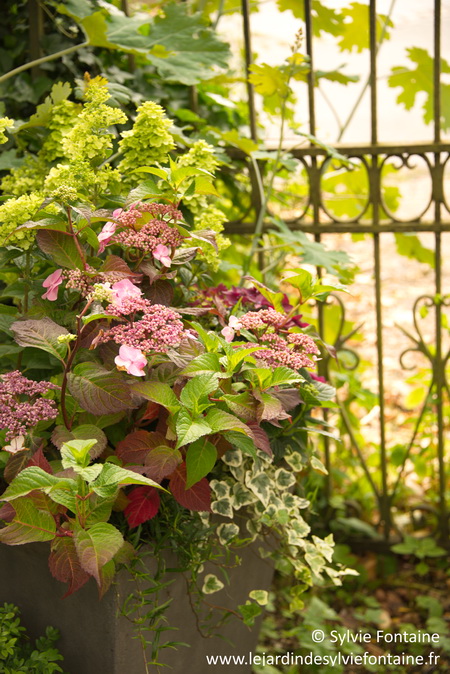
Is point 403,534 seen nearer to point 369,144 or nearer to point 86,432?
point 369,144

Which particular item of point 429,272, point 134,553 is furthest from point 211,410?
point 429,272

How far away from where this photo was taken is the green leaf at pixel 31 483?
44.4 inches

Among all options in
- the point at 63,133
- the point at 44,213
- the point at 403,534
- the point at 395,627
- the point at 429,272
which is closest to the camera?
the point at 44,213

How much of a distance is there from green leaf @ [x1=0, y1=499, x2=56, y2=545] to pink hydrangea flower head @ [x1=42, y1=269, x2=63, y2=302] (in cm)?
39

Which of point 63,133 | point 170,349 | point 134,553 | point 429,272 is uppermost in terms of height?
point 63,133

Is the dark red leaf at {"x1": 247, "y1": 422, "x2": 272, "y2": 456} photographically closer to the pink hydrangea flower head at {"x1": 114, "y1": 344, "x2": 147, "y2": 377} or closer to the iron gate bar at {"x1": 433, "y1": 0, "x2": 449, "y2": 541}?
the pink hydrangea flower head at {"x1": 114, "y1": 344, "x2": 147, "y2": 377}

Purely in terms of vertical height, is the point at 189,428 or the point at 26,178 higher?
the point at 26,178

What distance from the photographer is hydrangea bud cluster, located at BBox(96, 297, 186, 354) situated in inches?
48.4

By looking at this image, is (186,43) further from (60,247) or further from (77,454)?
(77,454)

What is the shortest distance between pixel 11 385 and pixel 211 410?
36 centimetres

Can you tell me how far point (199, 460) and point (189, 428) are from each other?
0.34ft

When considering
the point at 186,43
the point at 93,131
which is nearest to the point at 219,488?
the point at 93,131

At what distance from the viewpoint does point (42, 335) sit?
131 centimetres

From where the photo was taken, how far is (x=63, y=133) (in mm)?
1573
